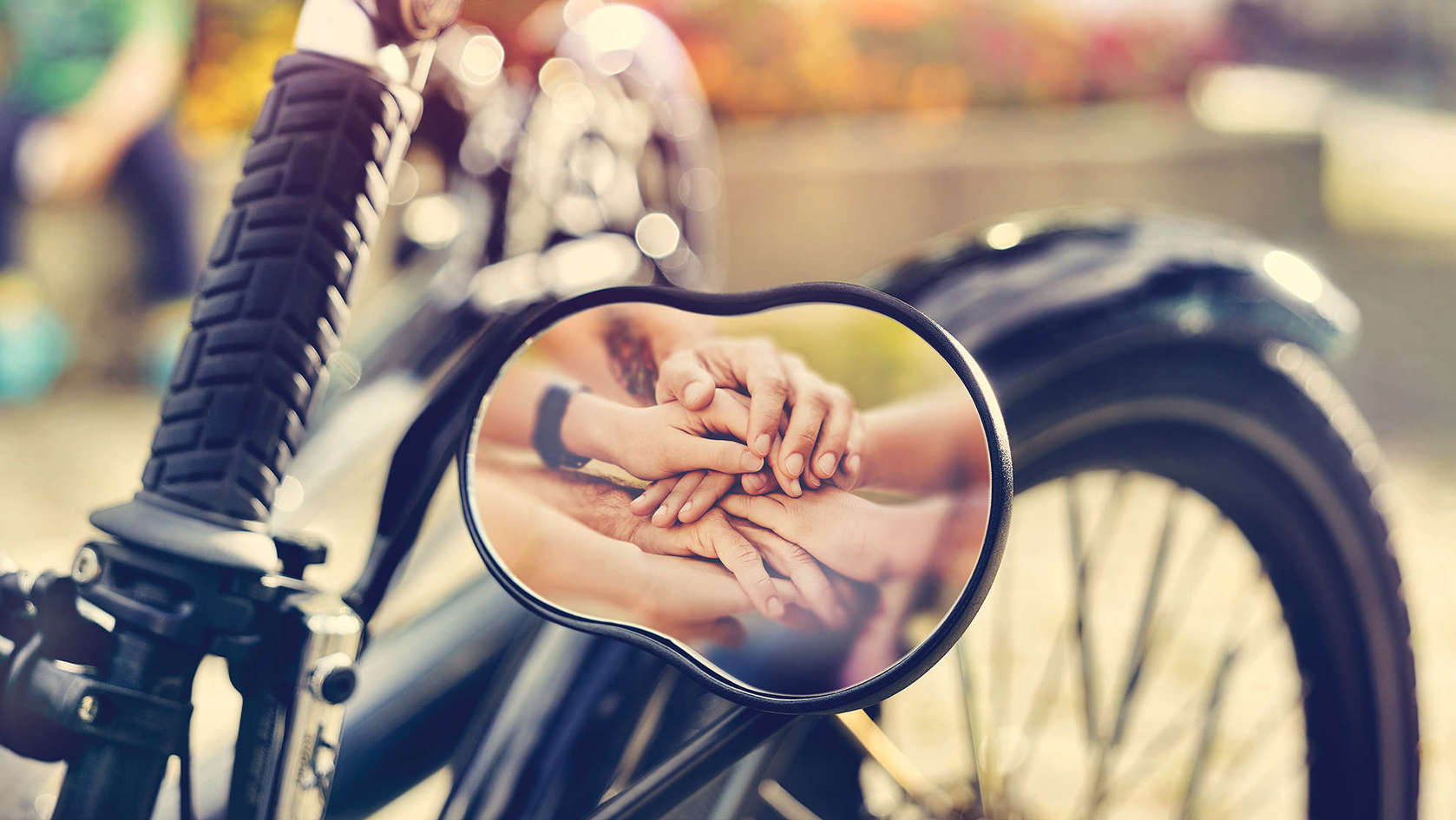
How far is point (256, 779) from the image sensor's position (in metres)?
0.72

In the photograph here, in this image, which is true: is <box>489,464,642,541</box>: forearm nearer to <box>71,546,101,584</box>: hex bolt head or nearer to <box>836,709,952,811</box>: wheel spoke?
<box>71,546,101,584</box>: hex bolt head

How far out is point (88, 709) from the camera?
657mm

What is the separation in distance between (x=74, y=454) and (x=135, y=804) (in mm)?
3801

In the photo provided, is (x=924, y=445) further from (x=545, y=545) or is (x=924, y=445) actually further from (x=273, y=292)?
(x=273, y=292)

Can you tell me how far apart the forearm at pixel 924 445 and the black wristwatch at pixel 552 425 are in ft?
0.54

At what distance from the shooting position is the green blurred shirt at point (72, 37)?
13.2 feet

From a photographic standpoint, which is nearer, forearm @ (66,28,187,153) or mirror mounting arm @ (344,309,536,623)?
mirror mounting arm @ (344,309,536,623)

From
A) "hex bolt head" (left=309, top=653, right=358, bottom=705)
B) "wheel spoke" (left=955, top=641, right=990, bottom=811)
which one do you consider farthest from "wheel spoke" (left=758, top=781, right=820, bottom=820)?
"hex bolt head" (left=309, top=653, right=358, bottom=705)

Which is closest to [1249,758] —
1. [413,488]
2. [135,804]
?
[413,488]

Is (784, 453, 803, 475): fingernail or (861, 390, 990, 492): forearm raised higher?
(861, 390, 990, 492): forearm

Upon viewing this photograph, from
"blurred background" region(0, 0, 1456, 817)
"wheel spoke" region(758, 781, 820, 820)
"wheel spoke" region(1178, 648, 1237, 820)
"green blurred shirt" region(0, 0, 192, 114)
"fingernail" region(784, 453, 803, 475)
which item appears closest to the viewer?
"fingernail" region(784, 453, 803, 475)

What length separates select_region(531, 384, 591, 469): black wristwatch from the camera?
2.22ft

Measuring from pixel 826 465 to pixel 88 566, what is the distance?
16.8 inches

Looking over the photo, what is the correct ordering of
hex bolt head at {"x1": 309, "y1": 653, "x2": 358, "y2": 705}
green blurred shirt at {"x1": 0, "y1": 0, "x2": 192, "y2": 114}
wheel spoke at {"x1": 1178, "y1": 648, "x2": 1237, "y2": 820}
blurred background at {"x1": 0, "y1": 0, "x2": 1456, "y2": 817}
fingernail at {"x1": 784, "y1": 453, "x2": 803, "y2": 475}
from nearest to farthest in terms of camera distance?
fingernail at {"x1": 784, "y1": 453, "x2": 803, "y2": 475} < hex bolt head at {"x1": 309, "y1": 653, "x2": 358, "y2": 705} < wheel spoke at {"x1": 1178, "y1": 648, "x2": 1237, "y2": 820} < green blurred shirt at {"x1": 0, "y1": 0, "x2": 192, "y2": 114} < blurred background at {"x1": 0, "y1": 0, "x2": 1456, "y2": 817}
